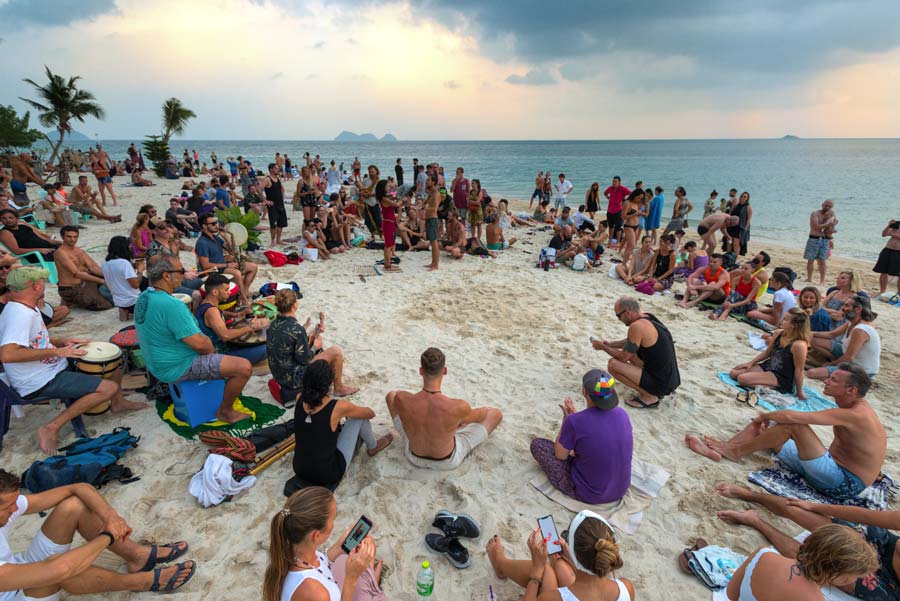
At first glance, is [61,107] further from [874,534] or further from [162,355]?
[874,534]

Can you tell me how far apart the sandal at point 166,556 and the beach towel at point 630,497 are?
8.41 ft

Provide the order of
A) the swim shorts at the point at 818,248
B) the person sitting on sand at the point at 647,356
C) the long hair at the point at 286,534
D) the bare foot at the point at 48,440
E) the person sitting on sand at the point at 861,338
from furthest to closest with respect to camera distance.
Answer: the swim shorts at the point at 818,248 → the person sitting on sand at the point at 861,338 → the person sitting on sand at the point at 647,356 → the bare foot at the point at 48,440 → the long hair at the point at 286,534

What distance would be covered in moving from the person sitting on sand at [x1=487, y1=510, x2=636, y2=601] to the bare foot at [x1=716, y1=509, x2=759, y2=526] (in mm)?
1640

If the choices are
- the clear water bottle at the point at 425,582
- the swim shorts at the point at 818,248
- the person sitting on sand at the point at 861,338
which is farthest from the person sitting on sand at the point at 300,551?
the swim shorts at the point at 818,248

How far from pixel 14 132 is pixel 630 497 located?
Result: 34.1m

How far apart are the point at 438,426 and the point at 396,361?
6.98 feet

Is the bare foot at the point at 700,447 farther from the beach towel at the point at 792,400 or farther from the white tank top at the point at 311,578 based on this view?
the white tank top at the point at 311,578

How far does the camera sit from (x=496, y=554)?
2748 millimetres

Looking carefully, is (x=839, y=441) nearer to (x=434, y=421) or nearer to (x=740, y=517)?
(x=740, y=517)

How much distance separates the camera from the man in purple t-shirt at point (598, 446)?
3.13 meters

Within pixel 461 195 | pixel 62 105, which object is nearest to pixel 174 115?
pixel 62 105

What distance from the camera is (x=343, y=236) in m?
10.4

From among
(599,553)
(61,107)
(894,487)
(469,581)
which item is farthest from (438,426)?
(61,107)

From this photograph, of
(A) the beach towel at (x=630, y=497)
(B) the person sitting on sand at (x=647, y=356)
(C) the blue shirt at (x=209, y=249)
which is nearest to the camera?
(A) the beach towel at (x=630, y=497)
